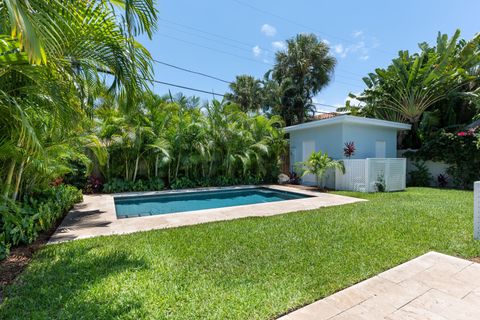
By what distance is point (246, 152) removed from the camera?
44.5ft

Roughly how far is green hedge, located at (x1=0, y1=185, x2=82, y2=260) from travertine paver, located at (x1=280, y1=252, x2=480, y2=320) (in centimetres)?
434

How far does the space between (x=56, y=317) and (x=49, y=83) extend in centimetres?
269

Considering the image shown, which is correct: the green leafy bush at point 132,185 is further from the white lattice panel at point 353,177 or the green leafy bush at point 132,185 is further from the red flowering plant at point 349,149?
the red flowering plant at point 349,149

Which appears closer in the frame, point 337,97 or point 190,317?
point 190,317

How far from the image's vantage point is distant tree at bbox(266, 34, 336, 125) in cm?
2195

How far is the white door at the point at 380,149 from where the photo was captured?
14.1 meters

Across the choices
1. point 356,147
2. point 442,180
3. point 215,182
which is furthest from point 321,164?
point 442,180

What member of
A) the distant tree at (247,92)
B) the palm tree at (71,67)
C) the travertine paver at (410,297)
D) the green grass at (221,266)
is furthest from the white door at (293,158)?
the palm tree at (71,67)

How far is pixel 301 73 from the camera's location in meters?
22.4

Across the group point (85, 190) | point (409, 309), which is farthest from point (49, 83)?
point (85, 190)

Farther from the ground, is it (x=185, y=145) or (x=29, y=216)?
(x=185, y=145)

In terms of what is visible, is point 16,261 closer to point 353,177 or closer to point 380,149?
point 353,177

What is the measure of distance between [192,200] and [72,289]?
25.5ft

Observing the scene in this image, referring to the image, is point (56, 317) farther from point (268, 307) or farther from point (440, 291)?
point (440, 291)
